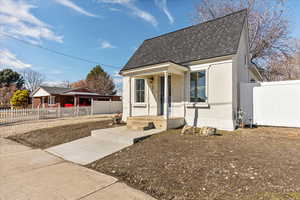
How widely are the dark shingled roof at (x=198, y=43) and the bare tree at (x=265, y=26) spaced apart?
304 inches

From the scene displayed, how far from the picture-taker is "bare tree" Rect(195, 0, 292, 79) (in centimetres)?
1229

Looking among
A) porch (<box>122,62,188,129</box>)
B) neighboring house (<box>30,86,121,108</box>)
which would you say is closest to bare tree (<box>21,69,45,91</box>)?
neighboring house (<box>30,86,121,108</box>)

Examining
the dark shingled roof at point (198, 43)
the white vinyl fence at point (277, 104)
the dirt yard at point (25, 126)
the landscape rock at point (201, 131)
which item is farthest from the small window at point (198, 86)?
the dirt yard at point (25, 126)

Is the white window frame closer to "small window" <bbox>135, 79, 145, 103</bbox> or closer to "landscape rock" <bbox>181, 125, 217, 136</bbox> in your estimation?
"landscape rock" <bbox>181, 125, 217, 136</bbox>

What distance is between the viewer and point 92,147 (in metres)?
4.95

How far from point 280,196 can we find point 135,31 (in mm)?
15585

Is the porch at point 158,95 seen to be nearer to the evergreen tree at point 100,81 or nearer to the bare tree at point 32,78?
the evergreen tree at point 100,81

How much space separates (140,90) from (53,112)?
408 inches

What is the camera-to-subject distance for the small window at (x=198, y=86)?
6.99m

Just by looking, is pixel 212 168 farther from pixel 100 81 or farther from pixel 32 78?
pixel 32 78

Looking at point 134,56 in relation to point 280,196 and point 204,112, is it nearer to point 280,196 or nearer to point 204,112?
point 204,112

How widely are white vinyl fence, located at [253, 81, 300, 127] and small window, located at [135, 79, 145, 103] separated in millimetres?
5834

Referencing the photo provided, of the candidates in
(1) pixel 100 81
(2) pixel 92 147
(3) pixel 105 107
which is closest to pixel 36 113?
(3) pixel 105 107

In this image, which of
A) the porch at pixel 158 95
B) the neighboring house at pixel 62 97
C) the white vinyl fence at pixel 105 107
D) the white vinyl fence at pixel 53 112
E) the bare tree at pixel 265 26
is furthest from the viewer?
the neighboring house at pixel 62 97
